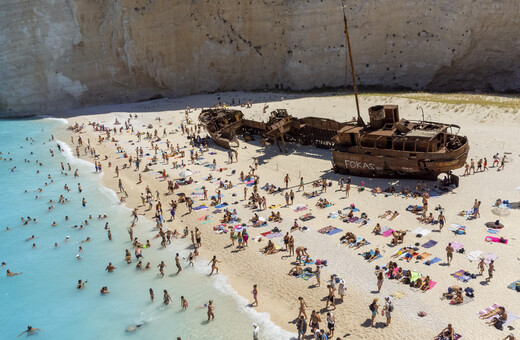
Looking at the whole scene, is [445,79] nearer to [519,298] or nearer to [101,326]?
[519,298]

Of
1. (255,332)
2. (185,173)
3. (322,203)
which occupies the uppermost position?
(185,173)

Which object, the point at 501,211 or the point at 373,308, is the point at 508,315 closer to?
the point at 373,308

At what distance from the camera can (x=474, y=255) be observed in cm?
1677

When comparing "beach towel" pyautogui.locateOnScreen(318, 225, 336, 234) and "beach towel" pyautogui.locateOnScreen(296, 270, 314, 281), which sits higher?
"beach towel" pyautogui.locateOnScreen(318, 225, 336, 234)

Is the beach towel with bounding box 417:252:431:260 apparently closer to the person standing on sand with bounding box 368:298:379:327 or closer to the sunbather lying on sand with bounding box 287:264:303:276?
the person standing on sand with bounding box 368:298:379:327

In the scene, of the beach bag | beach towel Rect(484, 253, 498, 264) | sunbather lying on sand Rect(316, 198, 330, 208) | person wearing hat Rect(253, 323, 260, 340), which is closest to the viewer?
the beach bag

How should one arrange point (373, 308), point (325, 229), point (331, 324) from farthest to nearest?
point (325, 229) < point (373, 308) < point (331, 324)

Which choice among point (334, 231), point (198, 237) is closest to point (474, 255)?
point (334, 231)

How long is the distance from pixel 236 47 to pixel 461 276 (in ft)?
135

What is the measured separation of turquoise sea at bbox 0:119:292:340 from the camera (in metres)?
15.8

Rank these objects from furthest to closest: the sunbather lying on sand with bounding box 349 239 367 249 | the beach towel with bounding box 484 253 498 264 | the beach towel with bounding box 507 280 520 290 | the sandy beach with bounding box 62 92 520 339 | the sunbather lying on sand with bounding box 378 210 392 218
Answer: the sunbather lying on sand with bounding box 378 210 392 218
the sunbather lying on sand with bounding box 349 239 367 249
the beach towel with bounding box 484 253 498 264
the beach towel with bounding box 507 280 520 290
the sandy beach with bounding box 62 92 520 339

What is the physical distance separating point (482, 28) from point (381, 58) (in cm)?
918

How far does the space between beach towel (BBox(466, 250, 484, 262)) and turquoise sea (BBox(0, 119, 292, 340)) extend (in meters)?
7.68

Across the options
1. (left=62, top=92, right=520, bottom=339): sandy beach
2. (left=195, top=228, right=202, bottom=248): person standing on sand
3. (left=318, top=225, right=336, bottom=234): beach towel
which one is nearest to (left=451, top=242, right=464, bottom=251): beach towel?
(left=62, top=92, right=520, bottom=339): sandy beach
